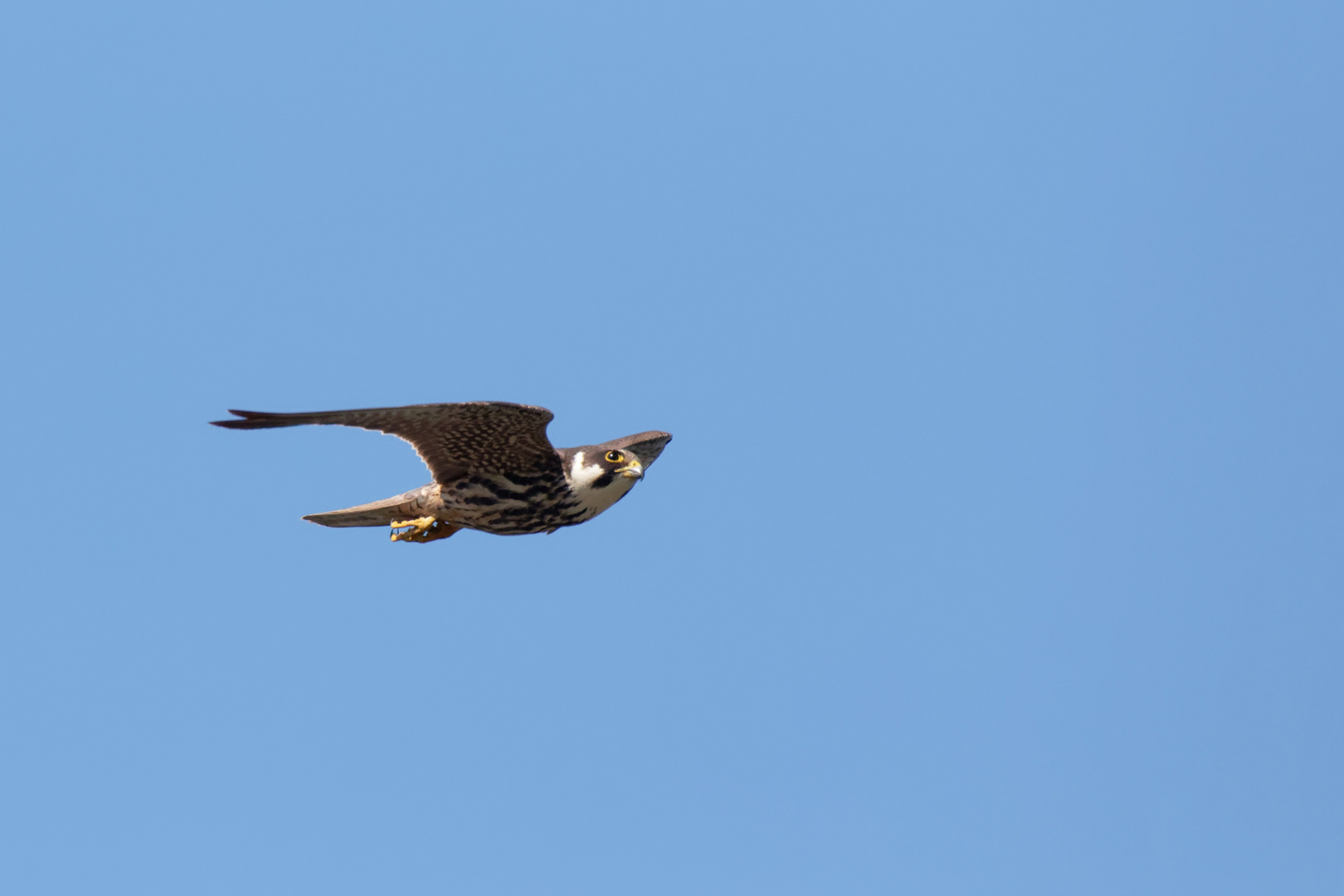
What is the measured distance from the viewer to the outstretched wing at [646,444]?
1337cm

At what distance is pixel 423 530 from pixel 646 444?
307 cm

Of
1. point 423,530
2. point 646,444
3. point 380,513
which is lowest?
point 423,530

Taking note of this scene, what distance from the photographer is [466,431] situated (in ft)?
34.0

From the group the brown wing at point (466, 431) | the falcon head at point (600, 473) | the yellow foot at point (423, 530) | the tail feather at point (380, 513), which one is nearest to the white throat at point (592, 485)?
the falcon head at point (600, 473)

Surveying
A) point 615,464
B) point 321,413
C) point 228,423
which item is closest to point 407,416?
point 321,413

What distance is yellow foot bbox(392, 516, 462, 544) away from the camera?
11.4 m

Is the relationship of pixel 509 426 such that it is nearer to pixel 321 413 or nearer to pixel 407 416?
pixel 407 416

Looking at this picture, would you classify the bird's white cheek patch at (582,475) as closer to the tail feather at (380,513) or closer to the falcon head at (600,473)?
the falcon head at (600,473)

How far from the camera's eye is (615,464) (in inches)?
451

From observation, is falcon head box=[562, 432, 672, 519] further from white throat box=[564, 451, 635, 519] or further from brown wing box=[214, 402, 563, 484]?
brown wing box=[214, 402, 563, 484]

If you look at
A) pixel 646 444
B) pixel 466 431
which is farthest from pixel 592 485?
pixel 646 444

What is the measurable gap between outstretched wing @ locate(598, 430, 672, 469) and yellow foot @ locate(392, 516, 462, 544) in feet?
7.47

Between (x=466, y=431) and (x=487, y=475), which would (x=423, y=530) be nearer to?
(x=487, y=475)

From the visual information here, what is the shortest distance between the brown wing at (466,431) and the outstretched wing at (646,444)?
2227 mm
